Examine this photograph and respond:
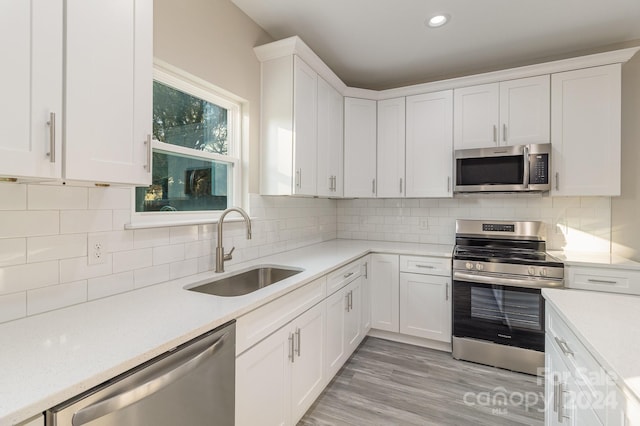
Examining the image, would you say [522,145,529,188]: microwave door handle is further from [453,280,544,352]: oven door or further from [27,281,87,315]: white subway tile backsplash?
[27,281,87,315]: white subway tile backsplash

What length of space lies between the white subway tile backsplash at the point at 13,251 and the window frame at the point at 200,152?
0.39 m

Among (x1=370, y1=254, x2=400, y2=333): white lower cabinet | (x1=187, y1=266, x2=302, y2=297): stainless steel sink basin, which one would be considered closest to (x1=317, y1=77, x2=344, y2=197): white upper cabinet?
(x1=370, y1=254, x2=400, y2=333): white lower cabinet

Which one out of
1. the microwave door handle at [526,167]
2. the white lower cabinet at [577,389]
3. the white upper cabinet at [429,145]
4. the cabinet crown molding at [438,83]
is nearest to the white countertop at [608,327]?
the white lower cabinet at [577,389]

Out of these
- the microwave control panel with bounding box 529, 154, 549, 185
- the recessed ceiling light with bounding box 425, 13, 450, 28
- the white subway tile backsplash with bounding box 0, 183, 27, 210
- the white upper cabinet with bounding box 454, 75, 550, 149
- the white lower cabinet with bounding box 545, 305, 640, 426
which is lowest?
the white lower cabinet with bounding box 545, 305, 640, 426

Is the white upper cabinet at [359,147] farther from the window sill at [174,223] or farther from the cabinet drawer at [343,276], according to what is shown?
the window sill at [174,223]

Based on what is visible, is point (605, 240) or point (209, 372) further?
point (605, 240)

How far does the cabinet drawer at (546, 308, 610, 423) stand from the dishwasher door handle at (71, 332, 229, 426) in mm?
1208

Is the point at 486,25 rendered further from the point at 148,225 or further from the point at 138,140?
the point at 148,225

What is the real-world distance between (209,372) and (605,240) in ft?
10.9

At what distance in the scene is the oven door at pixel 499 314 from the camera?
237 centimetres

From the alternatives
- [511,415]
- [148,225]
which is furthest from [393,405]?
[148,225]

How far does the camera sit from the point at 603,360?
2.74 feet

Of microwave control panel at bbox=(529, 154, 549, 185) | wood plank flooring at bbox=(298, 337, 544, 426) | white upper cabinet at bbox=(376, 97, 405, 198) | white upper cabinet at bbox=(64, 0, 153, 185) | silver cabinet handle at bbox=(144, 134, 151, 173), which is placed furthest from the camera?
white upper cabinet at bbox=(376, 97, 405, 198)

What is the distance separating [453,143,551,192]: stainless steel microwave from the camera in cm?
261
